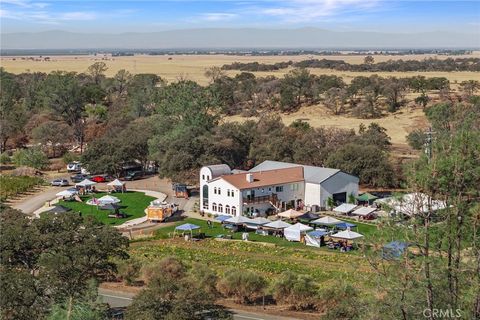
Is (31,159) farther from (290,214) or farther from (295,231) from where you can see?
(295,231)

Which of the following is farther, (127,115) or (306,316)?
(127,115)

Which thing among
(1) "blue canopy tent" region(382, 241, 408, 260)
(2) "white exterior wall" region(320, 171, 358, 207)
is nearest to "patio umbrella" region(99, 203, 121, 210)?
(2) "white exterior wall" region(320, 171, 358, 207)

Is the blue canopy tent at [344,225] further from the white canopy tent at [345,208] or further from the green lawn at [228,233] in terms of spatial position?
the white canopy tent at [345,208]

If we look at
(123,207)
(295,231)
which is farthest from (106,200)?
(295,231)

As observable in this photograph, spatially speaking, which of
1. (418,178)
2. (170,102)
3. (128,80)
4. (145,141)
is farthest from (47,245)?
(128,80)

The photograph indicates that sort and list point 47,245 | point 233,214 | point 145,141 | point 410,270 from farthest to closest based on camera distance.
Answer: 1. point 145,141
2. point 233,214
3. point 47,245
4. point 410,270

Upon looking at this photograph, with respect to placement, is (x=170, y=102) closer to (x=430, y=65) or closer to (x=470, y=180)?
(x=470, y=180)

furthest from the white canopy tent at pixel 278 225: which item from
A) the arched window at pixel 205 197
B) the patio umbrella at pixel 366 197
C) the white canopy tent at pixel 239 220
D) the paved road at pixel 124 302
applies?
the paved road at pixel 124 302
